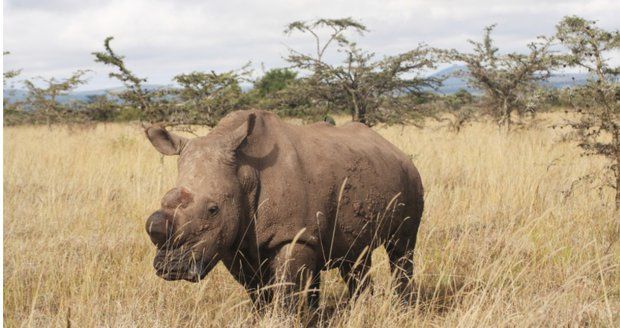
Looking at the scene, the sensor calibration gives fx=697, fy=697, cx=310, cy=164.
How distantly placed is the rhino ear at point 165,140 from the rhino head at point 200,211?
0.30ft

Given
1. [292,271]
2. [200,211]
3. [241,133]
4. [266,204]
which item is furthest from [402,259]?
[200,211]

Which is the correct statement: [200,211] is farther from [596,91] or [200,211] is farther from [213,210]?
[596,91]

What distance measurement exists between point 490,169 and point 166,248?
20.5ft

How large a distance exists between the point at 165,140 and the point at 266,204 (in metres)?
0.69

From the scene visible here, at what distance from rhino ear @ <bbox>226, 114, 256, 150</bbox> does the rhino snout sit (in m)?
0.54

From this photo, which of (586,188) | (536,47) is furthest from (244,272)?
(536,47)

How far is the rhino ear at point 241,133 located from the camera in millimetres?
3582

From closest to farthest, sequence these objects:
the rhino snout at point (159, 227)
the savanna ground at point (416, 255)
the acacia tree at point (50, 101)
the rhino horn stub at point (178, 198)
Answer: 1. the rhino snout at point (159, 227)
2. the rhino horn stub at point (178, 198)
3. the savanna ground at point (416, 255)
4. the acacia tree at point (50, 101)

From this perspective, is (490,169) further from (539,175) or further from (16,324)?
(16,324)

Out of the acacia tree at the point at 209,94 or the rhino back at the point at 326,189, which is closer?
the rhino back at the point at 326,189

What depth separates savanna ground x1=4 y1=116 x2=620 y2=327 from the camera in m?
3.97

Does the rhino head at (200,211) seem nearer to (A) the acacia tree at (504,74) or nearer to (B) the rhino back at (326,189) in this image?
(B) the rhino back at (326,189)

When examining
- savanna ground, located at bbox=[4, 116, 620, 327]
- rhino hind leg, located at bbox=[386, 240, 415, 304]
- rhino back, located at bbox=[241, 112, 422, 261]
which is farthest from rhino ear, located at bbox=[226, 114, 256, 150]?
rhino hind leg, located at bbox=[386, 240, 415, 304]

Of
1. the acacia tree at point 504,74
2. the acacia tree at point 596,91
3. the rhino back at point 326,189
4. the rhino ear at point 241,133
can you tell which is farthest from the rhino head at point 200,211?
the acacia tree at point 504,74
